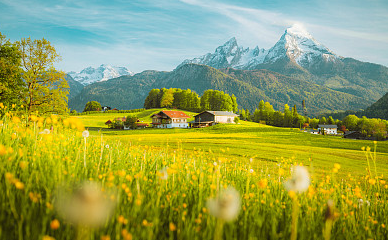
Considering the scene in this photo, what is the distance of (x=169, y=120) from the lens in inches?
3135

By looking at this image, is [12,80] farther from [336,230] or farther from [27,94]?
[336,230]

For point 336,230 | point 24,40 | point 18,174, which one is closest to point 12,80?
point 24,40

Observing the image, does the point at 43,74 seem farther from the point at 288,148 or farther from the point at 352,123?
the point at 352,123

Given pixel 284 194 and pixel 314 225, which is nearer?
pixel 314 225

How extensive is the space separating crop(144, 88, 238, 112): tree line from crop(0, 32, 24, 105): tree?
8712 cm

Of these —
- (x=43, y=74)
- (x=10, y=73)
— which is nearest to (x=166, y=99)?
(x=43, y=74)

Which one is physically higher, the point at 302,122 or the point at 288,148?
the point at 302,122

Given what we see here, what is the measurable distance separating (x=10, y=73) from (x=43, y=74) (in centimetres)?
274

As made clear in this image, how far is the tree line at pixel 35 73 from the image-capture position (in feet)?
74.1

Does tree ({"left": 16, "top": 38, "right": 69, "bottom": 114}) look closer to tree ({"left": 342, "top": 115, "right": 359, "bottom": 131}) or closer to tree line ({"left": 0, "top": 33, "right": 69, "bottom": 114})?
tree line ({"left": 0, "top": 33, "right": 69, "bottom": 114})

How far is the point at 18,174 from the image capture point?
303cm

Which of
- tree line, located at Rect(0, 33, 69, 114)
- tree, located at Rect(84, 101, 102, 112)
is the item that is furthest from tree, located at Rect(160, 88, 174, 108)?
tree line, located at Rect(0, 33, 69, 114)

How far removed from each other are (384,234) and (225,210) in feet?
Result: 11.0

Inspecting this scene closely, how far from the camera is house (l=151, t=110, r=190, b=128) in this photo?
7944 centimetres
